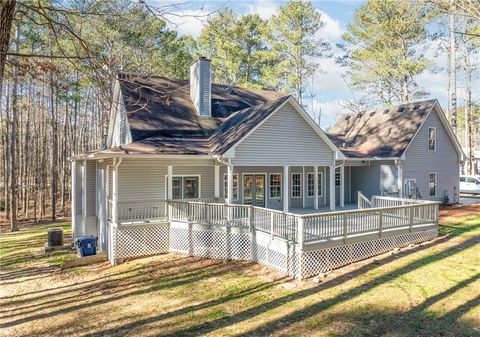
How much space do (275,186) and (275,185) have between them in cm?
5

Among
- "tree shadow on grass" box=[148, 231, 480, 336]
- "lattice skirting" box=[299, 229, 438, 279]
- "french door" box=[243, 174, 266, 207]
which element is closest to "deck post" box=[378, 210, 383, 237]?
"lattice skirting" box=[299, 229, 438, 279]

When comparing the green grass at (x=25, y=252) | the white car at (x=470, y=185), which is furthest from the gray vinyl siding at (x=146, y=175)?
the white car at (x=470, y=185)

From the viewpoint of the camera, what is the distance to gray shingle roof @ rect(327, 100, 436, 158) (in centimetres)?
1983

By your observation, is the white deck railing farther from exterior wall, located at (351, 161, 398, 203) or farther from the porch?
exterior wall, located at (351, 161, 398, 203)

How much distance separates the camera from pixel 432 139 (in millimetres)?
21062

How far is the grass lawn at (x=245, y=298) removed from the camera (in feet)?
21.8


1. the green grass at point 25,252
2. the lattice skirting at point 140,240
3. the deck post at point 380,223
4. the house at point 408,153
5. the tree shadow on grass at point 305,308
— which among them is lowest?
the green grass at point 25,252

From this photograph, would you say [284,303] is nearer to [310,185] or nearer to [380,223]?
[380,223]

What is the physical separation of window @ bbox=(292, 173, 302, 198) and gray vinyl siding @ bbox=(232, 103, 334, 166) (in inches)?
94.4

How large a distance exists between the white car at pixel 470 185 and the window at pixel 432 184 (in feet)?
28.8

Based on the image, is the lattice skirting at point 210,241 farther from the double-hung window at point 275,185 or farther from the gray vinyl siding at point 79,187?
the gray vinyl siding at point 79,187

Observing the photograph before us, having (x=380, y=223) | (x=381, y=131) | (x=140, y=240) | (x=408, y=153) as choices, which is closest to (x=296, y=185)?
(x=380, y=223)

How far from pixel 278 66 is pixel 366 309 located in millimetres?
26610

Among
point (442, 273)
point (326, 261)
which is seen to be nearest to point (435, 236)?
point (442, 273)
